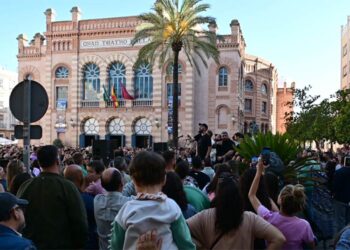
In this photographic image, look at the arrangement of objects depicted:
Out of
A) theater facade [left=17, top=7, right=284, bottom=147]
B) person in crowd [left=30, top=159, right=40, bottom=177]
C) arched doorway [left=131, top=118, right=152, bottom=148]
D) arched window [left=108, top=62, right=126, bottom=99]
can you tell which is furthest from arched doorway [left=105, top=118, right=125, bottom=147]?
person in crowd [left=30, top=159, right=40, bottom=177]

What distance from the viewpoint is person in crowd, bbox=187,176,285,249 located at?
3.45 metres

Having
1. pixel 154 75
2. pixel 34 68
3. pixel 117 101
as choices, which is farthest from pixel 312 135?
pixel 34 68

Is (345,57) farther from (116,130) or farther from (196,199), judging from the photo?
(196,199)

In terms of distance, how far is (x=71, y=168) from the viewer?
550 centimetres

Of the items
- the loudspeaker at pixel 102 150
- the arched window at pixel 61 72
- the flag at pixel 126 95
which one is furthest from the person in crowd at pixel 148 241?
the arched window at pixel 61 72

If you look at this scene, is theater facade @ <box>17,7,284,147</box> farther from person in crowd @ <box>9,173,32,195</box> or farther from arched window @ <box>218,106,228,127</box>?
person in crowd @ <box>9,173,32,195</box>

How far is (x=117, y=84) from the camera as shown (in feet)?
138

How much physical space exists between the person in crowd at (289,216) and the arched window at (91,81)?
129ft

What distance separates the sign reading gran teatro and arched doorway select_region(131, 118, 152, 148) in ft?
24.3

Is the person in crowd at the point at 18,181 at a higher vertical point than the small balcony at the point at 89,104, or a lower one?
lower

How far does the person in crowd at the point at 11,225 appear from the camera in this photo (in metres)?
2.92

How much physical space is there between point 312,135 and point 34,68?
28.5 meters

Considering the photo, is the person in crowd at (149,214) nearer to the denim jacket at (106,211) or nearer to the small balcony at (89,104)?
the denim jacket at (106,211)

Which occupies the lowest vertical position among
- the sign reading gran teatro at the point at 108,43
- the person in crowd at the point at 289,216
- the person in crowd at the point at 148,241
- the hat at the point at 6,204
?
the person in crowd at the point at 289,216
